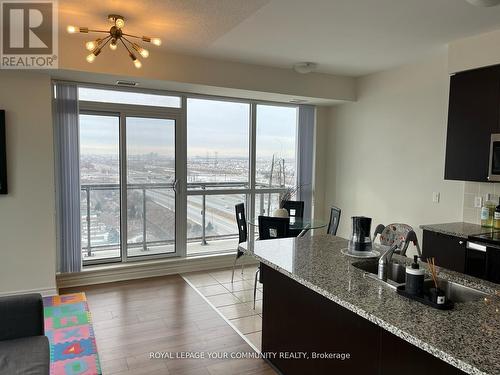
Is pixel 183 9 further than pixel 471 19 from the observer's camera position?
No

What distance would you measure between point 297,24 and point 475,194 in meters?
2.54

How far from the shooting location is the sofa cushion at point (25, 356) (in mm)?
1924

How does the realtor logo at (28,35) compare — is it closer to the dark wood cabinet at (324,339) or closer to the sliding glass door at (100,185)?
the sliding glass door at (100,185)

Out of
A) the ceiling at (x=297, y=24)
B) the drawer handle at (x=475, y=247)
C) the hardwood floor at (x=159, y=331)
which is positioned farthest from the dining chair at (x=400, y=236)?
the ceiling at (x=297, y=24)

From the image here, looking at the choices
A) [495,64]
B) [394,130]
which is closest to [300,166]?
[394,130]

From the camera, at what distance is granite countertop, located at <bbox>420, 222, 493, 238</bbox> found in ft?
11.0

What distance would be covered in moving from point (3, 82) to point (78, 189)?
1356 mm

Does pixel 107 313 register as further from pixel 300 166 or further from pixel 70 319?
pixel 300 166

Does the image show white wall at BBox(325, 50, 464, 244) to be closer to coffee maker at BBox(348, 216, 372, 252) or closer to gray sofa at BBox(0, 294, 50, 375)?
coffee maker at BBox(348, 216, 372, 252)

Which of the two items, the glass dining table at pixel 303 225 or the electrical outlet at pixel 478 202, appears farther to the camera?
the glass dining table at pixel 303 225

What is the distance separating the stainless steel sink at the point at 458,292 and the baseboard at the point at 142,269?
3646mm

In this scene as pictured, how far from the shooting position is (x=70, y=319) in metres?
3.53

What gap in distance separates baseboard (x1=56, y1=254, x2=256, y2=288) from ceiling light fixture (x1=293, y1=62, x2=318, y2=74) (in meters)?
2.79

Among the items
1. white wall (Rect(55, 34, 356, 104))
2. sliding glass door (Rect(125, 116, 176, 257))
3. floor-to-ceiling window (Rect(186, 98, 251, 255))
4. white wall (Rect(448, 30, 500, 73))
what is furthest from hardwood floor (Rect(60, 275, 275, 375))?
white wall (Rect(448, 30, 500, 73))
